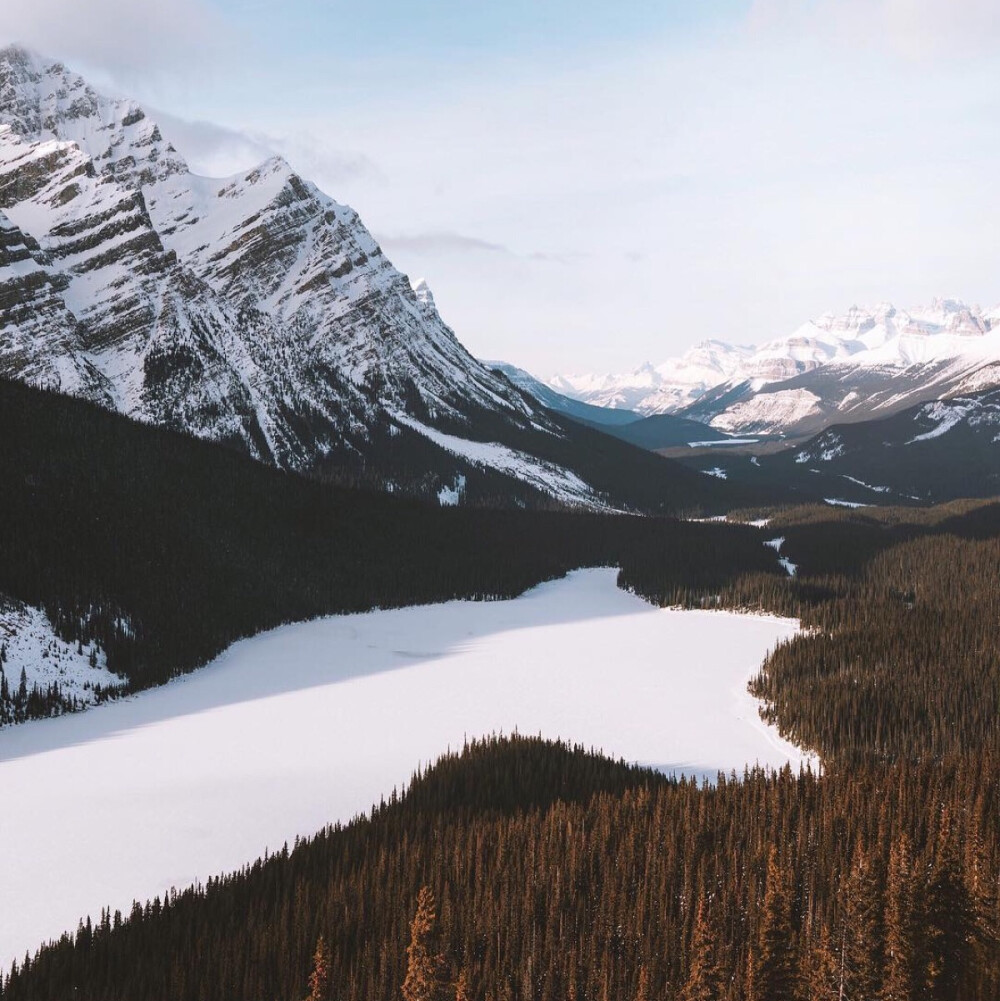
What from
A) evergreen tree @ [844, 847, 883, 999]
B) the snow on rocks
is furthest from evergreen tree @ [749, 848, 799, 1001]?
the snow on rocks

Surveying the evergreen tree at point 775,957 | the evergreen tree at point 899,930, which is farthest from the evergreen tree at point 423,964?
the evergreen tree at point 899,930

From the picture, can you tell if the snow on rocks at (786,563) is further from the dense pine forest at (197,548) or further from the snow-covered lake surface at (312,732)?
the snow-covered lake surface at (312,732)

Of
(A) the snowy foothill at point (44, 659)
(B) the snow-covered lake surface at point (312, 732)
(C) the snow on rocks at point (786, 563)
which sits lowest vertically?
(B) the snow-covered lake surface at point (312, 732)

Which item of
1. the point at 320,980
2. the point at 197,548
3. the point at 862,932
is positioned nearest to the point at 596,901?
the point at 862,932

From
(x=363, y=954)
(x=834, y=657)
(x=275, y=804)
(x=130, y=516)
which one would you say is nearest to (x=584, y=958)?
(x=363, y=954)

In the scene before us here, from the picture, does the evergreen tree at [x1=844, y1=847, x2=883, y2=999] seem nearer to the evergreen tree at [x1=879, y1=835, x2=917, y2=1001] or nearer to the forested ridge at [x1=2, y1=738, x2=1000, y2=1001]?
the forested ridge at [x1=2, y1=738, x2=1000, y2=1001]

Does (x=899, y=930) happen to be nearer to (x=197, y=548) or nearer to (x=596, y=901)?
(x=596, y=901)

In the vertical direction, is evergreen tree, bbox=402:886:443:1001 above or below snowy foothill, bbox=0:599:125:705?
below
